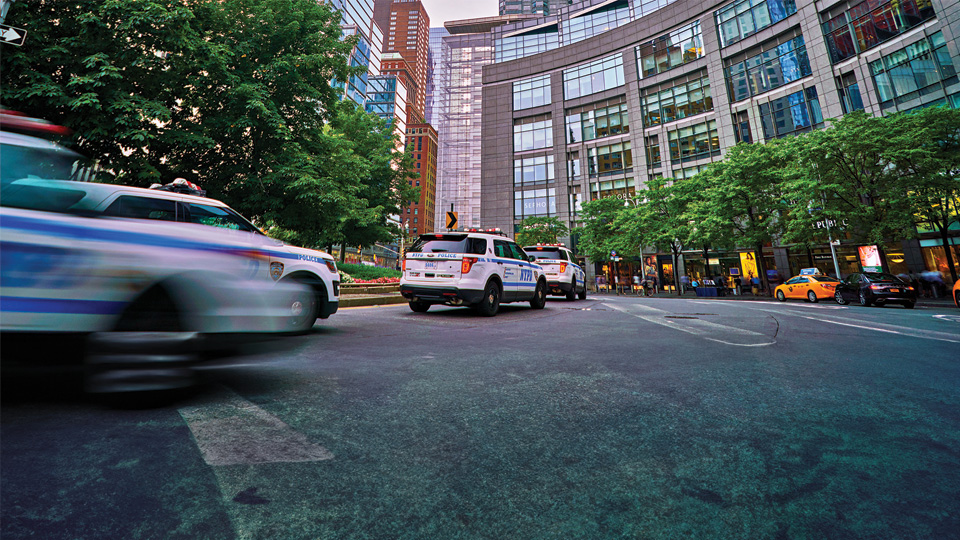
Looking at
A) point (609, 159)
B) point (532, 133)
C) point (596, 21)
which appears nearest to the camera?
point (609, 159)

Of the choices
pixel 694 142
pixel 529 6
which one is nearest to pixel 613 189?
pixel 694 142

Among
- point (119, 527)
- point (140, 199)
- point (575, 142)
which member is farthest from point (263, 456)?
point (575, 142)

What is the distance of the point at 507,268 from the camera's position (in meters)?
10.2

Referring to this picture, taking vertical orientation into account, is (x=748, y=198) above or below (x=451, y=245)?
above

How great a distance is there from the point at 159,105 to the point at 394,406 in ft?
39.5

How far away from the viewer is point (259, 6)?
13969 mm

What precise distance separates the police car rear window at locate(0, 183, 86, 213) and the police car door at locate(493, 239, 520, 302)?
7.76 m

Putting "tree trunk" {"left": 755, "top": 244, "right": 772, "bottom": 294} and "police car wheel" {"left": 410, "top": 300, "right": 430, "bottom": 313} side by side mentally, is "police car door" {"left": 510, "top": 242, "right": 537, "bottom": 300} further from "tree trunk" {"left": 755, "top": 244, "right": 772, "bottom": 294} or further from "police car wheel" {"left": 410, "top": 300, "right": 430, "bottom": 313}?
"tree trunk" {"left": 755, "top": 244, "right": 772, "bottom": 294}

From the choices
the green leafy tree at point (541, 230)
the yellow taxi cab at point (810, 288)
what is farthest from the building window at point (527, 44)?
the yellow taxi cab at point (810, 288)

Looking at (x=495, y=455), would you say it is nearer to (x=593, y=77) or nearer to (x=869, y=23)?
(x=869, y=23)

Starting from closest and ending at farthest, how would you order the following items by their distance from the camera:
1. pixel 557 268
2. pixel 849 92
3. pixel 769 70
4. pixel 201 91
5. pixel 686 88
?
pixel 201 91 < pixel 557 268 < pixel 849 92 < pixel 769 70 < pixel 686 88

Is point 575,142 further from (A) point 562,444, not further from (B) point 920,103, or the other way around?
(A) point 562,444

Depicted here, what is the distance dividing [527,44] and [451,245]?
2571 inches

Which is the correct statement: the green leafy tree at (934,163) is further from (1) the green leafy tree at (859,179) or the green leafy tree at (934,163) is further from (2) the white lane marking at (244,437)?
(2) the white lane marking at (244,437)
